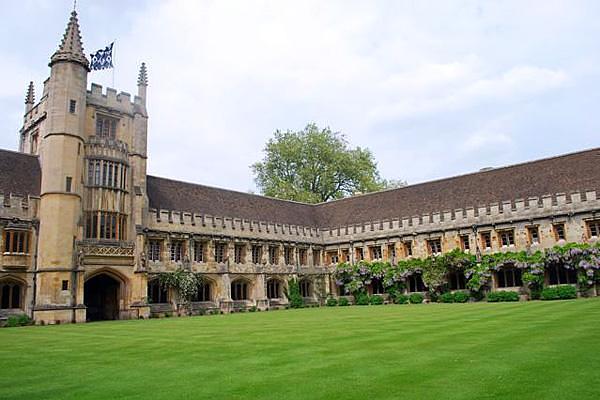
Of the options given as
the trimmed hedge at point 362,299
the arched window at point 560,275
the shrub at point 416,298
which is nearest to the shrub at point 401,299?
the shrub at point 416,298

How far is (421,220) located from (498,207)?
518cm

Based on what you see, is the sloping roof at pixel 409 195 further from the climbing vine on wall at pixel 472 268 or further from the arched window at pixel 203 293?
the arched window at pixel 203 293

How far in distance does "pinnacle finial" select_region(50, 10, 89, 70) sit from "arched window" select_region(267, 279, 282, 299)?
17987 mm

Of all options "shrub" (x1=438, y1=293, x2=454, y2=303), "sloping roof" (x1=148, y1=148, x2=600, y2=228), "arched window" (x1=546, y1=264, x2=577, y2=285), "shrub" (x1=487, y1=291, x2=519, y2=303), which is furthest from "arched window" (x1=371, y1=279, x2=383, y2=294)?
"arched window" (x1=546, y1=264, x2=577, y2=285)

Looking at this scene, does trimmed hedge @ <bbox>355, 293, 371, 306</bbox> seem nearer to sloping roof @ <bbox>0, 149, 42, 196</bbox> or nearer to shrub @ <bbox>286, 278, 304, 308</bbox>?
shrub @ <bbox>286, 278, 304, 308</bbox>

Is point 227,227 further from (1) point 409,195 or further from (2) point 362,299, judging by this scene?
(1) point 409,195

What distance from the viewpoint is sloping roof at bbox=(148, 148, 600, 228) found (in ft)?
102

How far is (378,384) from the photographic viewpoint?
6.64m

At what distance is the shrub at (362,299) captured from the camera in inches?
1388

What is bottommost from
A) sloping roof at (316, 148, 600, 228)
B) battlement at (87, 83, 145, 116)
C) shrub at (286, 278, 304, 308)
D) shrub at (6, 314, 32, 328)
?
shrub at (6, 314, 32, 328)

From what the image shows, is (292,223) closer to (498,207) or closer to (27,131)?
(498,207)

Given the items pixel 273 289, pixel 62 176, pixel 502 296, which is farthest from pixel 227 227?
pixel 502 296

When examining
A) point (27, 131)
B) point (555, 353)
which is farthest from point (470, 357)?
point (27, 131)

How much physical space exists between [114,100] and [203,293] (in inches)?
493
